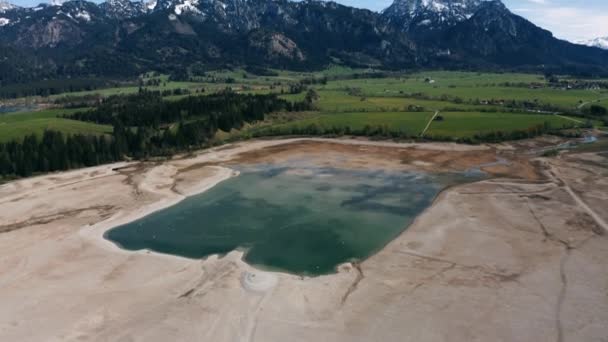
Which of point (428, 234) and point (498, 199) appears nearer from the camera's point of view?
point (428, 234)

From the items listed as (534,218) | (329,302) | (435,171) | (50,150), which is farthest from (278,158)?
(329,302)

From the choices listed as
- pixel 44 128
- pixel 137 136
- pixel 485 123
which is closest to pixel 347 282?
pixel 137 136

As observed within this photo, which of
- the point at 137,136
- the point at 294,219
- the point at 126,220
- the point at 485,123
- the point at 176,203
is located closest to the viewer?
the point at 294,219

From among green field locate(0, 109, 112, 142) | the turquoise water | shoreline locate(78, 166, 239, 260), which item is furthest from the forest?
the turquoise water

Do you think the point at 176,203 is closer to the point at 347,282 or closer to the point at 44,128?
the point at 347,282

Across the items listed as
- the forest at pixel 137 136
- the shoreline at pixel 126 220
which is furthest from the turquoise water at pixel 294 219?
the forest at pixel 137 136

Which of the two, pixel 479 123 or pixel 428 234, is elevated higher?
pixel 479 123

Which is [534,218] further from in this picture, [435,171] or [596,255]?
[435,171]
